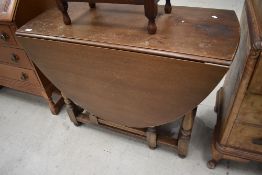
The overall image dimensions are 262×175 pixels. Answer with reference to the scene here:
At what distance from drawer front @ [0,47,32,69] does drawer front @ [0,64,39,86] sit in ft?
0.15

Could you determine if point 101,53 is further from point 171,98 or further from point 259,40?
point 259,40

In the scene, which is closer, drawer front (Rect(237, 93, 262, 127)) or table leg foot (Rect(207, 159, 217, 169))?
drawer front (Rect(237, 93, 262, 127))

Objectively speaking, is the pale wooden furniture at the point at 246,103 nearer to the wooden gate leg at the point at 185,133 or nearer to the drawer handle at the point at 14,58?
the wooden gate leg at the point at 185,133

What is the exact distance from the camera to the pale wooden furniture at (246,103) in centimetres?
77

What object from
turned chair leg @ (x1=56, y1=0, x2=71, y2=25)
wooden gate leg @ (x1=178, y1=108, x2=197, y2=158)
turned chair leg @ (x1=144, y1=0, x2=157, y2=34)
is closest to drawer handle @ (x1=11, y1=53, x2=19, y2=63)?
turned chair leg @ (x1=56, y1=0, x2=71, y2=25)

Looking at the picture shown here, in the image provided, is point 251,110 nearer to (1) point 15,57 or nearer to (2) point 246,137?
(2) point 246,137

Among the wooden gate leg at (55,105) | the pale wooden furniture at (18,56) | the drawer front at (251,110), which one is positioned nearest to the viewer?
the drawer front at (251,110)

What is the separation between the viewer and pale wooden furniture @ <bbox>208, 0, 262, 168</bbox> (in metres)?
0.77

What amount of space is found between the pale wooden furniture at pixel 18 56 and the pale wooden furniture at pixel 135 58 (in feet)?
0.56

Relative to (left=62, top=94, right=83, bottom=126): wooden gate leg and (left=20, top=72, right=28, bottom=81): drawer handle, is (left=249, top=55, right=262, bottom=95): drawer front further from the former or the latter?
(left=20, top=72, right=28, bottom=81): drawer handle

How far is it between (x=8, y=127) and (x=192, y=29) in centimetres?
163

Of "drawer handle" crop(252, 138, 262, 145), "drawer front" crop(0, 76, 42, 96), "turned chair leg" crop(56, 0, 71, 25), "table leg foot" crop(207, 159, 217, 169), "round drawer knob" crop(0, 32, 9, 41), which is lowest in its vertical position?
"table leg foot" crop(207, 159, 217, 169)

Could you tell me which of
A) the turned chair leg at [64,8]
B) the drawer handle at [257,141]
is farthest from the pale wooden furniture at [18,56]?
the drawer handle at [257,141]

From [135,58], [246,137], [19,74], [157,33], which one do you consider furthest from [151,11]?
[19,74]
